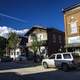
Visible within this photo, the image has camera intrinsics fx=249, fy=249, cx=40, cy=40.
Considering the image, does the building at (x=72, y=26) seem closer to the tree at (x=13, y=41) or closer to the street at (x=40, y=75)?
the street at (x=40, y=75)

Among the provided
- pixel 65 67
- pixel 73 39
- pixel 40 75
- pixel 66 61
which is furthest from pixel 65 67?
pixel 73 39

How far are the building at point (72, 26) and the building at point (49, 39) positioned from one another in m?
17.6

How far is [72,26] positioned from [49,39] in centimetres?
2006

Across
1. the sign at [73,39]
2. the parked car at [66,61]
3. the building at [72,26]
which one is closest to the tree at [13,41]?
the building at [72,26]

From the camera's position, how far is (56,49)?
56.7 m

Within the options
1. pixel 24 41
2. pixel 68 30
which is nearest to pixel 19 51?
pixel 24 41

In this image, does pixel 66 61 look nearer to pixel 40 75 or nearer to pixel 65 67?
pixel 65 67

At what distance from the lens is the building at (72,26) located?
114 feet

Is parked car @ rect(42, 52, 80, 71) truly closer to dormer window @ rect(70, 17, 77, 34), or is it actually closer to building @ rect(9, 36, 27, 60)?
dormer window @ rect(70, 17, 77, 34)

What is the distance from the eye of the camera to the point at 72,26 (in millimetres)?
35969

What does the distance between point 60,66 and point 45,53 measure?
28158mm

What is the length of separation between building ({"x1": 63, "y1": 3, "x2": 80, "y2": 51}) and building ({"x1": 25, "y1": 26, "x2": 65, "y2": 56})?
57.8ft

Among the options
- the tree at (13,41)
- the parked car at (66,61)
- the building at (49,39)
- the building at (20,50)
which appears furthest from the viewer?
the tree at (13,41)

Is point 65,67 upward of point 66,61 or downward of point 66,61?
downward
